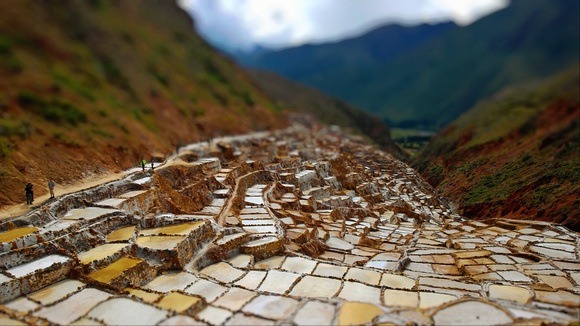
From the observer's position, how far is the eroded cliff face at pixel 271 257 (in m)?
9.34

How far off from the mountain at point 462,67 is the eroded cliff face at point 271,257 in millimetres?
43930

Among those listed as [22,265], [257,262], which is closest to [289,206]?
[257,262]

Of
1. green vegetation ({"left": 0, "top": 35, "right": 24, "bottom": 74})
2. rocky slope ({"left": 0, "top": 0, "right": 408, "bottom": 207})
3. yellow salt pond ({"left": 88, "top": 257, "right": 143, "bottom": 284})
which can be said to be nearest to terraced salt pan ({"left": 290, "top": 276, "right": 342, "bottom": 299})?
yellow salt pond ({"left": 88, "top": 257, "right": 143, "bottom": 284})

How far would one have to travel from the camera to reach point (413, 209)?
822 inches

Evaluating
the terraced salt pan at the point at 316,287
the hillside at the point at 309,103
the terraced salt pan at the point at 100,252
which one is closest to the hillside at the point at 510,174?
the terraced salt pan at the point at 316,287

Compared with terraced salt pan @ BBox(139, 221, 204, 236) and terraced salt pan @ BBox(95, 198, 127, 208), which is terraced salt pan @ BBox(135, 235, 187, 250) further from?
terraced salt pan @ BBox(95, 198, 127, 208)

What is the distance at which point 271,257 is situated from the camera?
43.3 feet

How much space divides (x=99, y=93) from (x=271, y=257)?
23.9 meters

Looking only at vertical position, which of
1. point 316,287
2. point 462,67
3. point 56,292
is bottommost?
point 316,287

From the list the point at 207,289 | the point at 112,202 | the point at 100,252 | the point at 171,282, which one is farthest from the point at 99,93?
the point at 207,289

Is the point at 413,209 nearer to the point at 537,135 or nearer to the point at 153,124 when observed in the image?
Result: the point at 537,135

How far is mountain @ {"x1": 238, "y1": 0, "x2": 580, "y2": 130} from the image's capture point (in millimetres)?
83188

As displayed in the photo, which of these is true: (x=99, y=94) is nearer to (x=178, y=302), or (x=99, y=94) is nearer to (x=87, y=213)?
(x=87, y=213)

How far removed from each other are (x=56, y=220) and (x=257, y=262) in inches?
248
